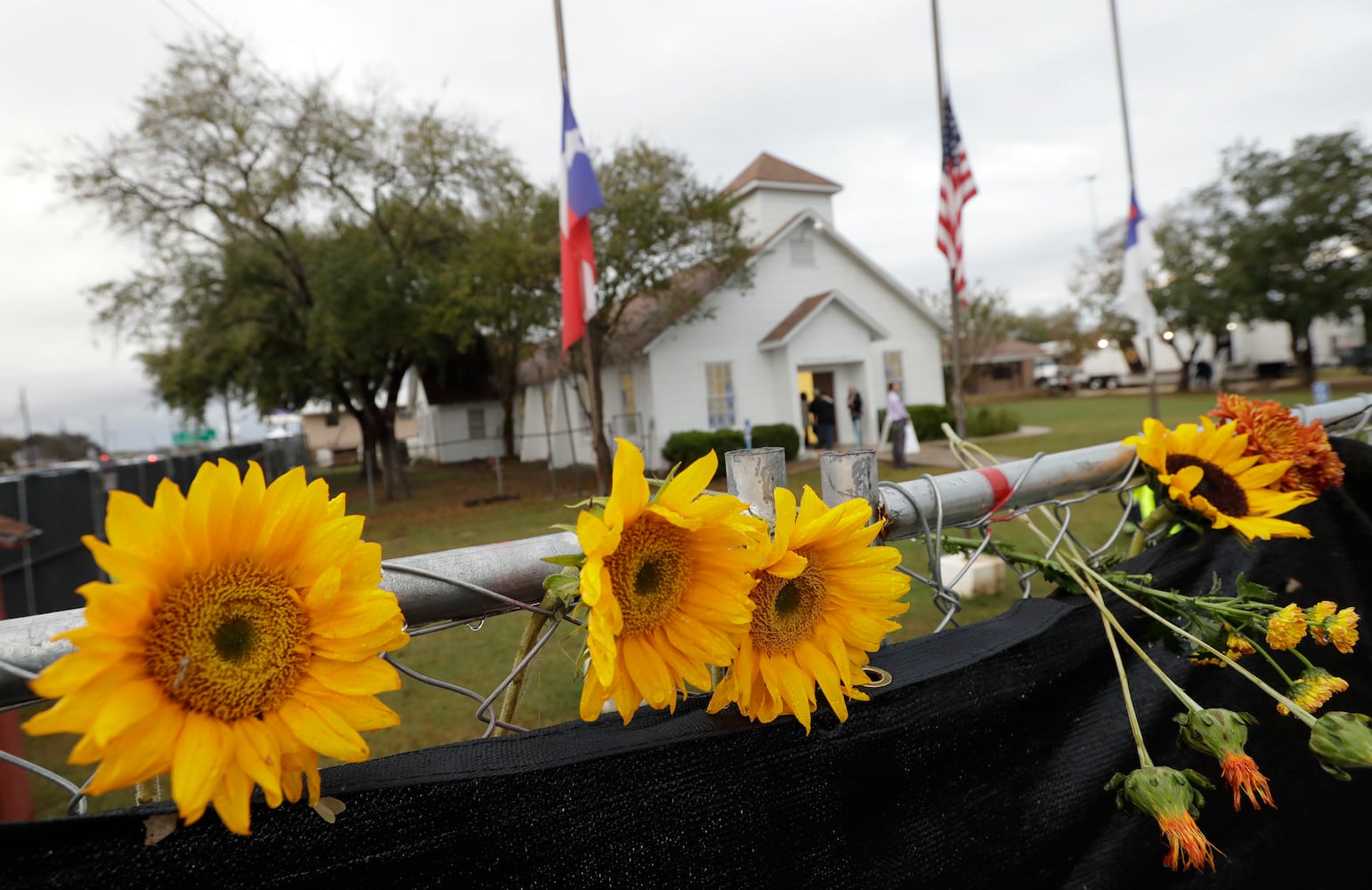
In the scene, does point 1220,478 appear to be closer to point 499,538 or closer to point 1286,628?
point 1286,628

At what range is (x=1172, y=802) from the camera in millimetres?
809

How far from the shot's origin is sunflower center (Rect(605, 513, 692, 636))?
0.74 meters

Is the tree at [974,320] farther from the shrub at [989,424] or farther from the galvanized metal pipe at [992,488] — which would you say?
the galvanized metal pipe at [992,488]

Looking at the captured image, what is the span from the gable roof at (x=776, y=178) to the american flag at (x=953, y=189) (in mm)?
10820

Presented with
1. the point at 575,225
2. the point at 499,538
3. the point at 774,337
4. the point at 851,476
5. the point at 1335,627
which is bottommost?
the point at 499,538

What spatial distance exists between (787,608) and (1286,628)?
607mm

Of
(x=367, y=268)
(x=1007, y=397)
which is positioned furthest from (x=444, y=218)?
(x=1007, y=397)

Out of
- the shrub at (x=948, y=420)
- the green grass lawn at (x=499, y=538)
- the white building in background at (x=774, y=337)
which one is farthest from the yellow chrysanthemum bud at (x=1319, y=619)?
the shrub at (x=948, y=420)

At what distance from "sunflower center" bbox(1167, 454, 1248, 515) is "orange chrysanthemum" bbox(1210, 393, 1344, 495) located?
8cm

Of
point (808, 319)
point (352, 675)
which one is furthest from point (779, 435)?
point (352, 675)

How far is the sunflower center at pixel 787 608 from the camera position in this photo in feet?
2.75

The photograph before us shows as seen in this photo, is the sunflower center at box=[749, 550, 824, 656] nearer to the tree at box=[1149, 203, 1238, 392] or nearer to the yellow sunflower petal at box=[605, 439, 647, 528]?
the yellow sunflower petal at box=[605, 439, 647, 528]

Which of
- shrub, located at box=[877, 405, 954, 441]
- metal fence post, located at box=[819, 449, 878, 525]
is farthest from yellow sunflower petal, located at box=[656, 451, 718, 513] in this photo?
shrub, located at box=[877, 405, 954, 441]

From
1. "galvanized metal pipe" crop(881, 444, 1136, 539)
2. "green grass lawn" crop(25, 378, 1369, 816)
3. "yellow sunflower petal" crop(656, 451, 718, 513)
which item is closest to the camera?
"yellow sunflower petal" crop(656, 451, 718, 513)
